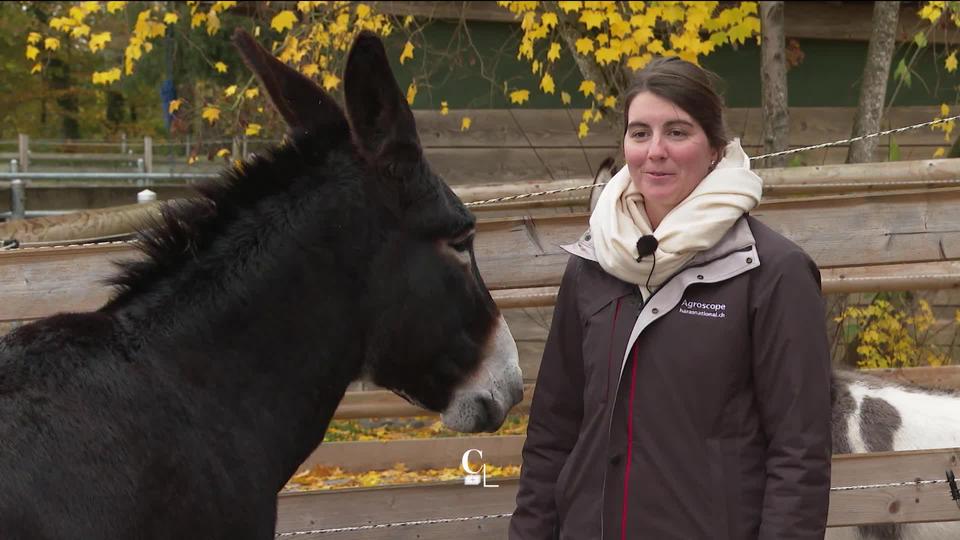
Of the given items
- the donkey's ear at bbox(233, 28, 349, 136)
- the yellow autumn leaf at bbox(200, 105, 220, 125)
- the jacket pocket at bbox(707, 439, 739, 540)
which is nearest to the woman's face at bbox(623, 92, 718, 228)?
the jacket pocket at bbox(707, 439, 739, 540)

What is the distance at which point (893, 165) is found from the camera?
15.4ft

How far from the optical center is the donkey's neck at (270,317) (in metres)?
2.21

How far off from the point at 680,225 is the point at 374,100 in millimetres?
776

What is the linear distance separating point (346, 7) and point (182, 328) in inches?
232

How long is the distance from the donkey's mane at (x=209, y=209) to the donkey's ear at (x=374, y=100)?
144 mm

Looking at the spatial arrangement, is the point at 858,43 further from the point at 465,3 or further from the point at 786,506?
the point at 786,506

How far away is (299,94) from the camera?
2.45 metres

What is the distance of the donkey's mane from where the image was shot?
229cm

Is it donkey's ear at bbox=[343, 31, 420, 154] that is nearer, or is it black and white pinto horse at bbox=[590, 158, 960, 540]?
donkey's ear at bbox=[343, 31, 420, 154]

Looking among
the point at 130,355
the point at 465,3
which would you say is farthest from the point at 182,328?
the point at 465,3

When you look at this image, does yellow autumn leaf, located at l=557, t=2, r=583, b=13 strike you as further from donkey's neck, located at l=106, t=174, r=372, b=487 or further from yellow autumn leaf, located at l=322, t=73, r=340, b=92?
donkey's neck, located at l=106, t=174, r=372, b=487

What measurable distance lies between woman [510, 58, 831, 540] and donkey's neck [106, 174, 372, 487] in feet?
1.96

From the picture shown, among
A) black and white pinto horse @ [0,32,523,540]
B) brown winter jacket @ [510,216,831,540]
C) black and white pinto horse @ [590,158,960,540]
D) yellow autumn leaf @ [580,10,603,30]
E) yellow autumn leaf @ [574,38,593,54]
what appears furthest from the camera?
yellow autumn leaf @ [574,38,593,54]

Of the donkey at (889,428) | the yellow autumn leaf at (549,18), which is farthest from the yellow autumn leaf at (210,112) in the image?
the donkey at (889,428)
